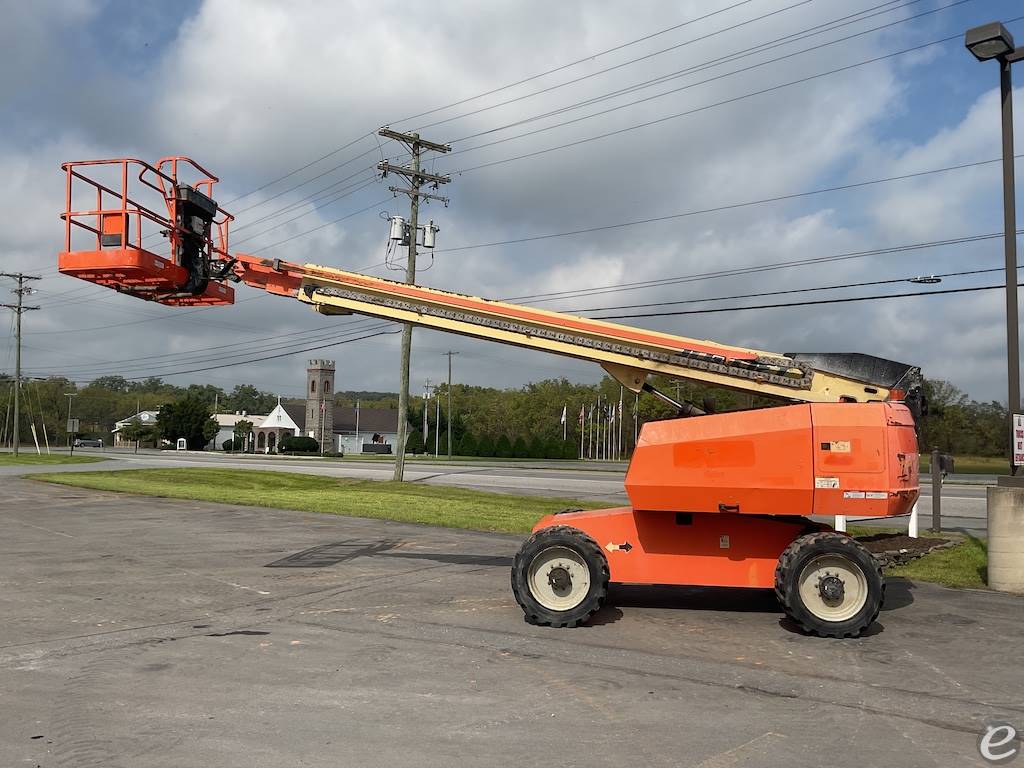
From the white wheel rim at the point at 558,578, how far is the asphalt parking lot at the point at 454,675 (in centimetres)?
34

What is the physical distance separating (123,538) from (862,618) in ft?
42.4

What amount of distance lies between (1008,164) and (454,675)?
10.7m

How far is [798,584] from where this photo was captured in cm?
798

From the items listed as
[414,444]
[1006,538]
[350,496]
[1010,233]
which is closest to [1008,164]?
[1010,233]

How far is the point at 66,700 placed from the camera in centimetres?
592

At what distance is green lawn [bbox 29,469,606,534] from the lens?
19328mm

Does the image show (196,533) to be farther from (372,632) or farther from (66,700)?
(66,700)

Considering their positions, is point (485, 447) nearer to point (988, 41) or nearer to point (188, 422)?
point (188, 422)

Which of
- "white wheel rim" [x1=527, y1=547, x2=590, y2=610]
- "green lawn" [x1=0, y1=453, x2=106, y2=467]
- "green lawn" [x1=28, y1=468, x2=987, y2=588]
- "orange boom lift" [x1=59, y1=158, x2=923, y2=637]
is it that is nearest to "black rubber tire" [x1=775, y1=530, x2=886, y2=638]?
"orange boom lift" [x1=59, y1=158, x2=923, y2=637]

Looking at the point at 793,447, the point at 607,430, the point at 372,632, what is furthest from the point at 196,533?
the point at 607,430

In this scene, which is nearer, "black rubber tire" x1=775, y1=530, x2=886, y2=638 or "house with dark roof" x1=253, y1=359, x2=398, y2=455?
"black rubber tire" x1=775, y1=530, x2=886, y2=638

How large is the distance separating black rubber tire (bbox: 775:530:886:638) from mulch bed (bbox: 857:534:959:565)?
1.15m

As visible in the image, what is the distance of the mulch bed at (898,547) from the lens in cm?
938

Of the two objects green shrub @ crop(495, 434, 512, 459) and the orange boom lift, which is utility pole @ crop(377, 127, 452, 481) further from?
green shrub @ crop(495, 434, 512, 459)
